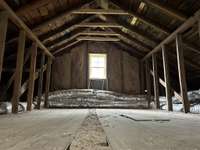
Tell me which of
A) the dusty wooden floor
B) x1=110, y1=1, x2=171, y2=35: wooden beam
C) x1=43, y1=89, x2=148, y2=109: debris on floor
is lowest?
the dusty wooden floor

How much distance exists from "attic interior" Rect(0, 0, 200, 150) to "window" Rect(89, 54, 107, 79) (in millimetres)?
45

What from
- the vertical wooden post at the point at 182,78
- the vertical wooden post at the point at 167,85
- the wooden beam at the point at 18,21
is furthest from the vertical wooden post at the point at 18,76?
the vertical wooden post at the point at 167,85

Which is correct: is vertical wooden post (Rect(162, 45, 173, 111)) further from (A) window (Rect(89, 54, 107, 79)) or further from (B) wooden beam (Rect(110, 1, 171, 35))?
(A) window (Rect(89, 54, 107, 79))

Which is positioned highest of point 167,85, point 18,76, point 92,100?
point 18,76

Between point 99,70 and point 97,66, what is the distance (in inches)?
8.0

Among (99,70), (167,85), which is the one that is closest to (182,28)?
(167,85)

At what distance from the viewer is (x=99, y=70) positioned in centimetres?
781

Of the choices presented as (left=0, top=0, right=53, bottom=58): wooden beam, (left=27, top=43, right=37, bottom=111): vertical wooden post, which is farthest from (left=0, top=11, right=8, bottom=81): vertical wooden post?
(left=27, top=43, right=37, bottom=111): vertical wooden post

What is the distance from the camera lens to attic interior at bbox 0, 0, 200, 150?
145 centimetres

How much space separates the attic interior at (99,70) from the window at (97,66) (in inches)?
1.8

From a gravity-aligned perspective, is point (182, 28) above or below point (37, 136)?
above

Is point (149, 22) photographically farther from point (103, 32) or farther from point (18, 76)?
point (18, 76)

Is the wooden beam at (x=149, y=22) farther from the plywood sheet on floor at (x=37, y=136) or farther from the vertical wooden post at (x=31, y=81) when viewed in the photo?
the plywood sheet on floor at (x=37, y=136)

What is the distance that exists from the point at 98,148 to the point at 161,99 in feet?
18.4
